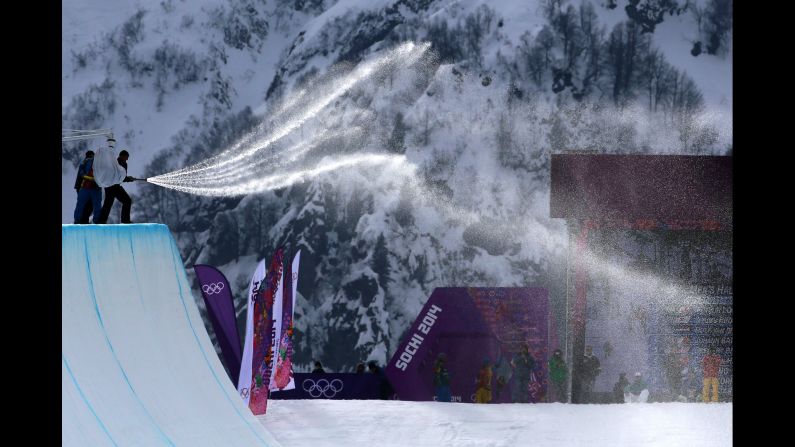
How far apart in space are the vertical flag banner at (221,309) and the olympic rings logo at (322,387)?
1.68 metres

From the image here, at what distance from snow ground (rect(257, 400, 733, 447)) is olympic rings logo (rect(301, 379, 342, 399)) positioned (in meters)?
0.84

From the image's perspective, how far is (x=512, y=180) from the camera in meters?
69.9

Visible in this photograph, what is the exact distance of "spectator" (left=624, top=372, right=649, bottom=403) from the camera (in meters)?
19.8

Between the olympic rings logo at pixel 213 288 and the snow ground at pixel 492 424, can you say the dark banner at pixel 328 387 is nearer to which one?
the snow ground at pixel 492 424

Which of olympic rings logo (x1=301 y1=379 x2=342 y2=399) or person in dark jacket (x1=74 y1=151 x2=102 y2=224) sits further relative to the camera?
olympic rings logo (x1=301 y1=379 x2=342 y2=399)

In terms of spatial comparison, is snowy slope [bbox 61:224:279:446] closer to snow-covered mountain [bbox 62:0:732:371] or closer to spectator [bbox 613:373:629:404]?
spectator [bbox 613:373:629:404]

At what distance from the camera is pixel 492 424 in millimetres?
16906

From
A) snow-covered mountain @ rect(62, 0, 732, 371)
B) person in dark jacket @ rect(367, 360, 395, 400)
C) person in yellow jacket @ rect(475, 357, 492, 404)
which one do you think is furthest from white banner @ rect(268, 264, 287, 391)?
snow-covered mountain @ rect(62, 0, 732, 371)

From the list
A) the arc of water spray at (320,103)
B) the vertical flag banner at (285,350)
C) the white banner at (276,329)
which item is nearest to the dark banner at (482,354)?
the vertical flag banner at (285,350)

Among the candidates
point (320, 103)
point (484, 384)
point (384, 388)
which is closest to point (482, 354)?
point (484, 384)

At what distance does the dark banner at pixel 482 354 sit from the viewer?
19.8 m

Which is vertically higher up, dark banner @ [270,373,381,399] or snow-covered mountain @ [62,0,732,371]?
snow-covered mountain @ [62,0,732,371]
